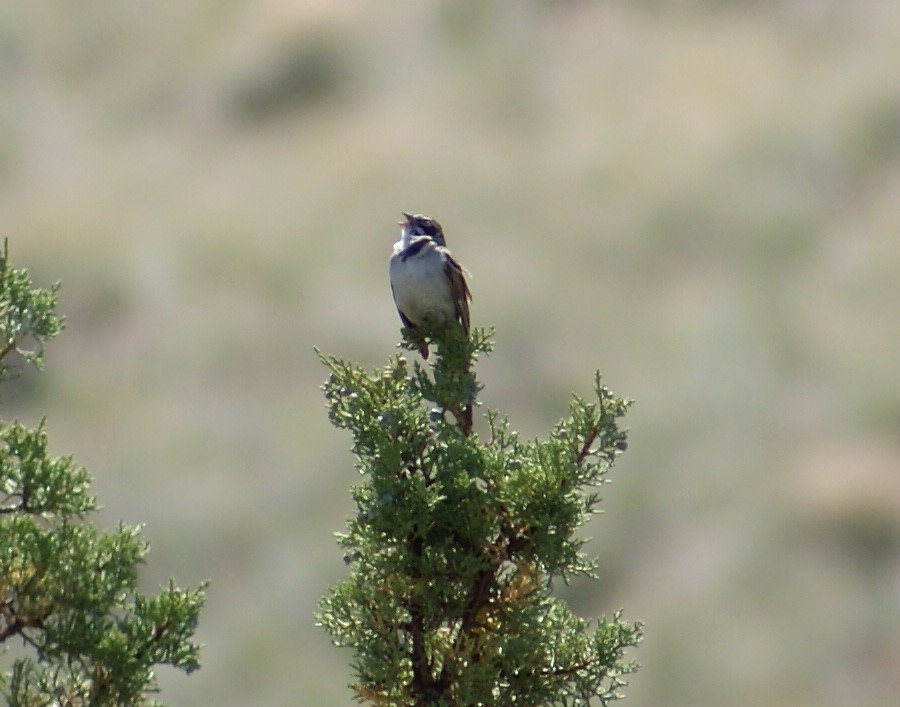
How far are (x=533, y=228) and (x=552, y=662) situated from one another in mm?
27512

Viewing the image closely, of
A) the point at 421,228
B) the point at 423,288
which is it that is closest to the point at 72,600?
the point at 423,288

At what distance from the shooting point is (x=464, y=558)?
231 inches

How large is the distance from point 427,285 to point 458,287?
0.19 m

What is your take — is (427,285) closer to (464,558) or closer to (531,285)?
(464,558)

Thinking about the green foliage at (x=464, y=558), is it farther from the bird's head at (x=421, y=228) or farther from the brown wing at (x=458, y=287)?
the bird's head at (x=421, y=228)

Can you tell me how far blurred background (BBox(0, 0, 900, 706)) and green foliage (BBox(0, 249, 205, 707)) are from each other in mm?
15280

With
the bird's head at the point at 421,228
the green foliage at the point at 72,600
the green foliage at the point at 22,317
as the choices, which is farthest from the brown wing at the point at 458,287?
the green foliage at the point at 72,600

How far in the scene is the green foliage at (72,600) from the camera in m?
5.83

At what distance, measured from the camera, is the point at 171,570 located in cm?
2373

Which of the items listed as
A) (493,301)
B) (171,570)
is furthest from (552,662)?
(493,301)

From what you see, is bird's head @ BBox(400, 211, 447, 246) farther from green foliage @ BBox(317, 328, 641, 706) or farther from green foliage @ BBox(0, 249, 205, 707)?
green foliage @ BBox(0, 249, 205, 707)

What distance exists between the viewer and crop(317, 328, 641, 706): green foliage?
19.3 feet

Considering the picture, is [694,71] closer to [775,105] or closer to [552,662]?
[775,105]

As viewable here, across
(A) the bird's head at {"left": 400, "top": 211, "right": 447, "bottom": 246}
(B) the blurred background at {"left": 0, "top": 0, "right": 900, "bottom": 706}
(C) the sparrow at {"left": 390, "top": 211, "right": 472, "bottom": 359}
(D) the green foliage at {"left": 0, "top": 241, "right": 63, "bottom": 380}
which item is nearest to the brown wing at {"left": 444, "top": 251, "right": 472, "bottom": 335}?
(C) the sparrow at {"left": 390, "top": 211, "right": 472, "bottom": 359}
